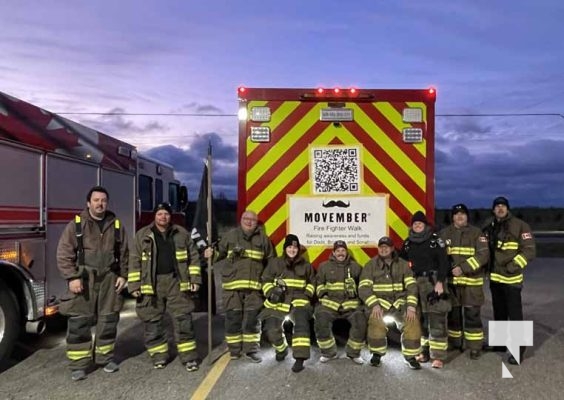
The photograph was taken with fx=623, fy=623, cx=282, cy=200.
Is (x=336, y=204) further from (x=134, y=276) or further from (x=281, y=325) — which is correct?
(x=134, y=276)

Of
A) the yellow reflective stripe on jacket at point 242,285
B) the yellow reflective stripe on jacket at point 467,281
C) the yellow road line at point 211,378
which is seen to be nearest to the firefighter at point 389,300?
the yellow reflective stripe on jacket at point 467,281

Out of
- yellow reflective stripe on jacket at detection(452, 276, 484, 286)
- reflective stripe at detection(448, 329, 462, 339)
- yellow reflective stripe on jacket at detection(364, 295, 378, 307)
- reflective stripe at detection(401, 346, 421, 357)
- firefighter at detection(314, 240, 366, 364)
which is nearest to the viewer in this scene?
reflective stripe at detection(401, 346, 421, 357)

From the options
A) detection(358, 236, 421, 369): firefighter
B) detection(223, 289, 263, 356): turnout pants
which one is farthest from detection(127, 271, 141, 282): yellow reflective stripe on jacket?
detection(358, 236, 421, 369): firefighter

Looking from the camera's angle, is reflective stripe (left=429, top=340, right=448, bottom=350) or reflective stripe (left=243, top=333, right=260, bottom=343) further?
reflective stripe (left=243, top=333, right=260, bottom=343)

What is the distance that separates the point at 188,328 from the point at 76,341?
1051 mm

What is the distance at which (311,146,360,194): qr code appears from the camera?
6.71 metres

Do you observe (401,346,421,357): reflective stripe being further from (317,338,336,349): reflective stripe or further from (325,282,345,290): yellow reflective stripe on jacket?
(325,282,345,290): yellow reflective stripe on jacket

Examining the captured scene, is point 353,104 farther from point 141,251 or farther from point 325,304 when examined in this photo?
point 141,251

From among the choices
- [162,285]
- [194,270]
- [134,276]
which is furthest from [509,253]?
[134,276]

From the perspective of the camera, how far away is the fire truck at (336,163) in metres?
6.69

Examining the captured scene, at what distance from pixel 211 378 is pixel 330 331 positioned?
1306 mm

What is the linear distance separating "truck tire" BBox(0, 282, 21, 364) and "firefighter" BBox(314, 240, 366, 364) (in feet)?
9.81

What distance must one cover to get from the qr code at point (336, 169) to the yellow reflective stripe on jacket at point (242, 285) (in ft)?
3.93

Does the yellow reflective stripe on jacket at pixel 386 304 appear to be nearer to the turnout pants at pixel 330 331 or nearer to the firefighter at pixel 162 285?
the turnout pants at pixel 330 331
